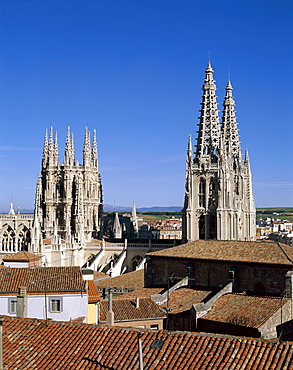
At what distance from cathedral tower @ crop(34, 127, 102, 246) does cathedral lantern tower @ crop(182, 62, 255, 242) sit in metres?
16.4

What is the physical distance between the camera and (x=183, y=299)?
43.0 metres

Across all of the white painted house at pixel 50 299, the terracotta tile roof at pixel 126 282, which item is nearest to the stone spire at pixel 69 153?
the terracotta tile roof at pixel 126 282

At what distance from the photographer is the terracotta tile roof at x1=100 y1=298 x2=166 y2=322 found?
117 ft

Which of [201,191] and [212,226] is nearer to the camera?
[212,226]

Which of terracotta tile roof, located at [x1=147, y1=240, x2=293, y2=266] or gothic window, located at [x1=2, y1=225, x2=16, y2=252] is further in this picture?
gothic window, located at [x1=2, y1=225, x2=16, y2=252]

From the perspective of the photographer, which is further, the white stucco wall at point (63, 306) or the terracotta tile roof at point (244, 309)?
the terracotta tile roof at point (244, 309)

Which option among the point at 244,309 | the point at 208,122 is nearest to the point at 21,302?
the point at 244,309

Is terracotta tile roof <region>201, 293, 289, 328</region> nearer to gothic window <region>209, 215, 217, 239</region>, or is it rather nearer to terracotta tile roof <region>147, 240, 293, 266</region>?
terracotta tile roof <region>147, 240, 293, 266</region>

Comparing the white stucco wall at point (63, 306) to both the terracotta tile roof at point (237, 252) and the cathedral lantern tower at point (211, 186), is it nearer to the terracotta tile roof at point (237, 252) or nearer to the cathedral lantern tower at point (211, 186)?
the terracotta tile roof at point (237, 252)

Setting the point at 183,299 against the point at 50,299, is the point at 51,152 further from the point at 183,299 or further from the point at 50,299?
the point at 50,299

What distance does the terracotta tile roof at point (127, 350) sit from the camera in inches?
726

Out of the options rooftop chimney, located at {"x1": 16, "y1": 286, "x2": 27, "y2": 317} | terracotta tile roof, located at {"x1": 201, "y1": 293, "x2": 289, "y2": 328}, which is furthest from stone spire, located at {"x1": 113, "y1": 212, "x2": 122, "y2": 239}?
rooftop chimney, located at {"x1": 16, "y1": 286, "x2": 27, "y2": 317}

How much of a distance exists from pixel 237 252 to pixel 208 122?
3405 cm

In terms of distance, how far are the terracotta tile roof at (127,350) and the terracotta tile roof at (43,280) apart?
29.8ft
